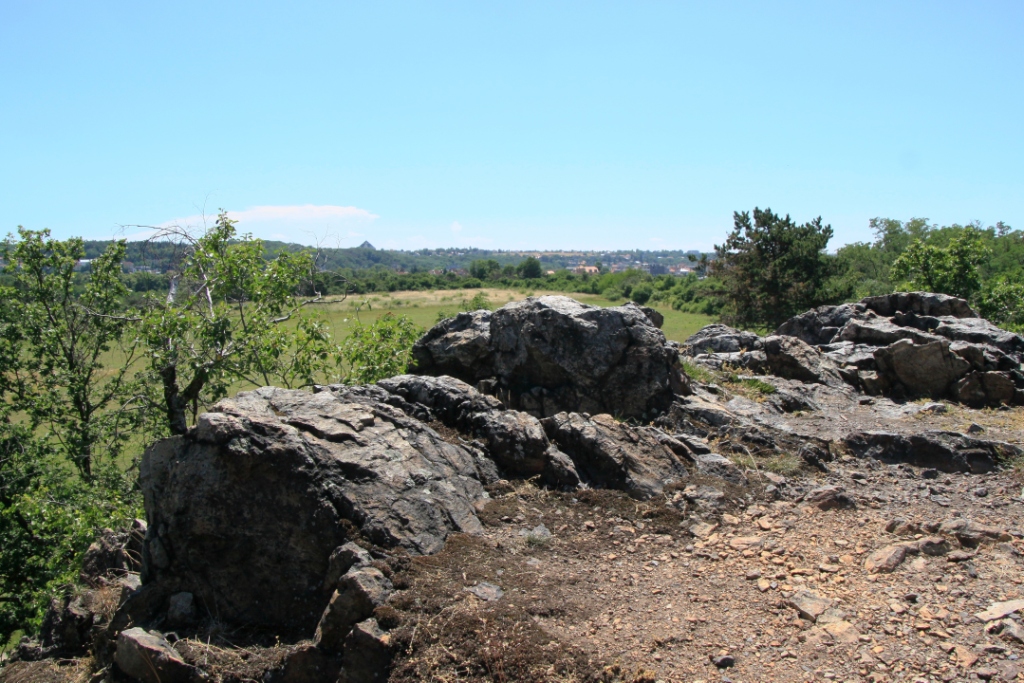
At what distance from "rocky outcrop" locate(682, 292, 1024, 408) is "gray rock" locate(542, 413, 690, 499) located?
658 centimetres

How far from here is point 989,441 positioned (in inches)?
403

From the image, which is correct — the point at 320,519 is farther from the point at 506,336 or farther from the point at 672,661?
the point at 506,336

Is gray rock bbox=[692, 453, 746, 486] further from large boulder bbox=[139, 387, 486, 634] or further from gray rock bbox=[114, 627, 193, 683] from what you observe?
gray rock bbox=[114, 627, 193, 683]

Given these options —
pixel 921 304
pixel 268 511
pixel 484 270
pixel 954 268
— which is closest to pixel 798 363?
pixel 921 304

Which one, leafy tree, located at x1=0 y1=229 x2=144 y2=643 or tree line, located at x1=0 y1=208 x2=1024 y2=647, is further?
leafy tree, located at x1=0 y1=229 x2=144 y2=643

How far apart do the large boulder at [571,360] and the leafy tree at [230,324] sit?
420 centimetres

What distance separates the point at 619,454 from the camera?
872 cm

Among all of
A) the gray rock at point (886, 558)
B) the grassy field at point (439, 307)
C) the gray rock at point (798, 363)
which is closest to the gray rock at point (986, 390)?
the gray rock at point (798, 363)

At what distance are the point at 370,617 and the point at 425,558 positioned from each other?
2.84 ft

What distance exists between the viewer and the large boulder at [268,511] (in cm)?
620

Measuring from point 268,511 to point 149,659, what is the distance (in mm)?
1463

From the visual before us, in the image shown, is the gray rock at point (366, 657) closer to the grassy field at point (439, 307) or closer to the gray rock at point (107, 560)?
the gray rock at point (107, 560)

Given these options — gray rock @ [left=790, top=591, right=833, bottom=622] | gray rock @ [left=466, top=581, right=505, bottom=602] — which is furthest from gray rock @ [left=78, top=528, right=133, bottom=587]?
gray rock @ [left=790, top=591, right=833, bottom=622]

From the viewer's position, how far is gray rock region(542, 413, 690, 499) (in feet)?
27.8
